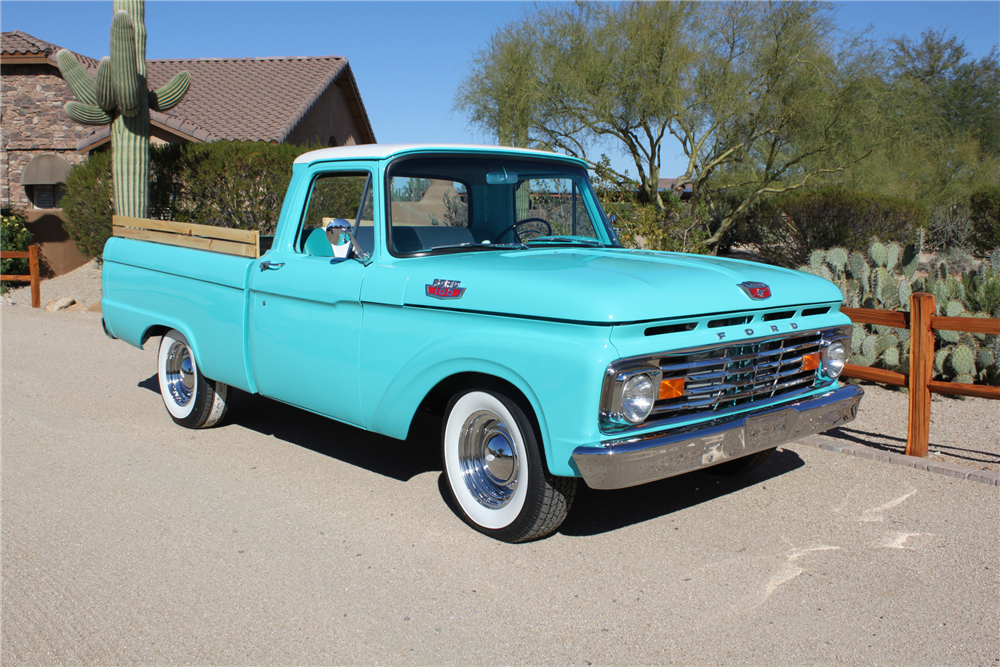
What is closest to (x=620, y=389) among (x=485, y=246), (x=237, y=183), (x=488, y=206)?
(x=485, y=246)

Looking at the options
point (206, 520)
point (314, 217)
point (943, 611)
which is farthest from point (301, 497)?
point (943, 611)

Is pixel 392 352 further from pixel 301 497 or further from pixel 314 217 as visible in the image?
pixel 314 217

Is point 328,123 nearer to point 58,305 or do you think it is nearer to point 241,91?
point 241,91

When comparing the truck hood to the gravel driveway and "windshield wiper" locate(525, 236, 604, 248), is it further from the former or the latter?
the gravel driveway

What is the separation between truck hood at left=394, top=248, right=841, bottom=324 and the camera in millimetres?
3330

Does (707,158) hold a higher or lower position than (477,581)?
higher

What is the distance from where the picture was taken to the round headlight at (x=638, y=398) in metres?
3.31

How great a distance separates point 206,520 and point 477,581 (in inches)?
62.7

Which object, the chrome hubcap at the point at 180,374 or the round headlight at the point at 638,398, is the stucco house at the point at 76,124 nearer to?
the chrome hubcap at the point at 180,374

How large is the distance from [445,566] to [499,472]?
1.80 ft

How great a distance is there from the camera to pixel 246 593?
335cm

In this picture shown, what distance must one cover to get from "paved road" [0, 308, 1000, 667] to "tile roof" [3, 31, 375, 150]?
14398 millimetres

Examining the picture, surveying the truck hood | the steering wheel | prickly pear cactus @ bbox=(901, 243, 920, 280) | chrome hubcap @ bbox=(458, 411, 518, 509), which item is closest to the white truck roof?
the steering wheel

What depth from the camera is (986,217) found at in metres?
20.1
